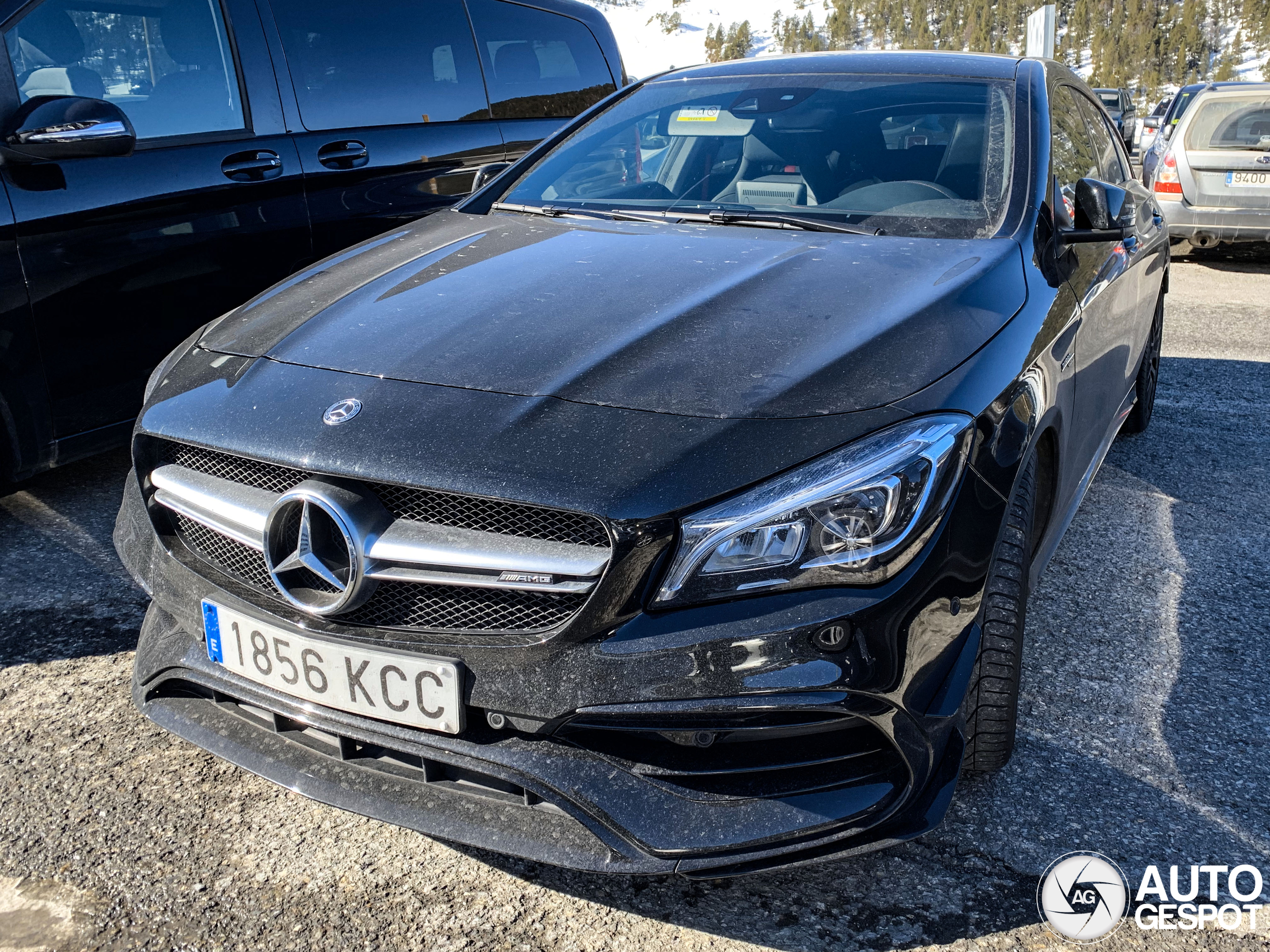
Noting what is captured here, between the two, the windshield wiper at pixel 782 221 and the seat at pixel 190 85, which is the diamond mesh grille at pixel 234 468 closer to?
the windshield wiper at pixel 782 221

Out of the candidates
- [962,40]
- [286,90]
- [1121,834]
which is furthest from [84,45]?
[962,40]

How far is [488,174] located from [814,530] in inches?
87.3

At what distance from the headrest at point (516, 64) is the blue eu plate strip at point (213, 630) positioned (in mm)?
3454

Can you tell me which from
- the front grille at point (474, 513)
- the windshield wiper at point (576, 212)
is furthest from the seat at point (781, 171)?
the front grille at point (474, 513)

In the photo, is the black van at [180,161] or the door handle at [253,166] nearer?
the black van at [180,161]

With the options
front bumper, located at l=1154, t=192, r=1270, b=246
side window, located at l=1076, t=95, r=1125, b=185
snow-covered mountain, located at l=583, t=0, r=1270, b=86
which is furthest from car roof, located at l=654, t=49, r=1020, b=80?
snow-covered mountain, located at l=583, t=0, r=1270, b=86

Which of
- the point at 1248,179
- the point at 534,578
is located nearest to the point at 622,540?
the point at 534,578

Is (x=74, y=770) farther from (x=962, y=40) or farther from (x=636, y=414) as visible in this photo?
(x=962, y=40)

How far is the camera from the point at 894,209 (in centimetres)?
264

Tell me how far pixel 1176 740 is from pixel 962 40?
78.0 m

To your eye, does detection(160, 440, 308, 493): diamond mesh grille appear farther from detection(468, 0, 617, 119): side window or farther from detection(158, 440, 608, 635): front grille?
detection(468, 0, 617, 119): side window

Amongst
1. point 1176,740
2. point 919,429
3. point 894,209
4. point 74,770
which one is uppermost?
point 894,209

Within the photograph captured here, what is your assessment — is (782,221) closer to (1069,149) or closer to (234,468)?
(1069,149)

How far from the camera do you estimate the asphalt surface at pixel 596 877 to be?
1854 mm
